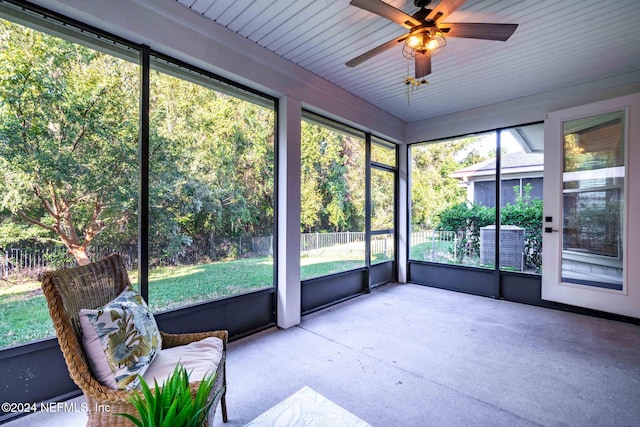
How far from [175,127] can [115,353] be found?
1.88 metres

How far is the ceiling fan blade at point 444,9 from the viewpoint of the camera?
66.8 inches

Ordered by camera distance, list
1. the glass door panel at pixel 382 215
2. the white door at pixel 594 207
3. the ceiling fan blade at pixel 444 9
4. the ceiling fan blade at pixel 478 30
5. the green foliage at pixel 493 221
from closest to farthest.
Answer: the ceiling fan blade at pixel 444 9 → the ceiling fan blade at pixel 478 30 → the white door at pixel 594 207 → the green foliage at pixel 493 221 → the glass door panel at pixel 382 215

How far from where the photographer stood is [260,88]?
2939 mm

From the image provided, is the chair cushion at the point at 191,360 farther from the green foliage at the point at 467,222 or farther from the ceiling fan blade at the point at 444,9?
the green foliage at the point at 467,222

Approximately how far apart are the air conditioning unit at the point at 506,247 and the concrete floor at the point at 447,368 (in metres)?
0.83

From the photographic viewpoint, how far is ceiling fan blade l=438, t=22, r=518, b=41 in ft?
6.09

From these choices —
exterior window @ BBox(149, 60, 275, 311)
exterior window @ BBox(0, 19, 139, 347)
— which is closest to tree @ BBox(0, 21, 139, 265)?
exterior window @ BBox(0, 19, 139, 347)

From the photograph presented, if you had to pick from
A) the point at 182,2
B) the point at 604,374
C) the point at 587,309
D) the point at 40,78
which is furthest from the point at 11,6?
the point at 587,309

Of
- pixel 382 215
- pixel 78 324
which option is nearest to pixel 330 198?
pixel 382 215

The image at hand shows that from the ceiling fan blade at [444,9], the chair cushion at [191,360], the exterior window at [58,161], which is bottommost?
the chair cushion at [191,360]

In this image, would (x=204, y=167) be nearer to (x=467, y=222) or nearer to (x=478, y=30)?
(x=478, y=30)

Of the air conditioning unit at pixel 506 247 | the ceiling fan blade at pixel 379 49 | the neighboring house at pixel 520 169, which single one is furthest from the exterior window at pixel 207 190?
the neighboring house at pixel 520 169

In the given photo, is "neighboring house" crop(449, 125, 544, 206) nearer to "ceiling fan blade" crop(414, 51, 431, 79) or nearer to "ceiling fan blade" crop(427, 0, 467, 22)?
"ceiling fan blade" crop(414, 51, 431, 79)

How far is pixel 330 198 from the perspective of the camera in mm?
3996
